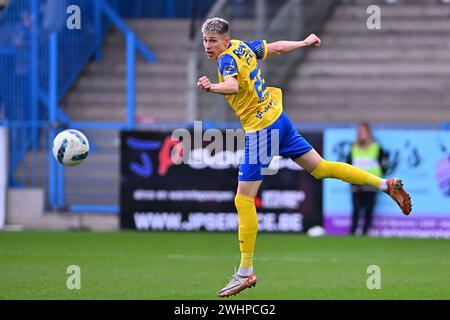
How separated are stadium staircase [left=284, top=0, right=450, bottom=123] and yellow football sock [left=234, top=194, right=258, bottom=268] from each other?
1220 cm

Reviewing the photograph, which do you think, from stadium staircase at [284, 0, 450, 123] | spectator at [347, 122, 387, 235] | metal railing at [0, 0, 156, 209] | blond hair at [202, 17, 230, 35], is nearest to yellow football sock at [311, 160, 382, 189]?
blond hair at [202, 17, 230, 35]

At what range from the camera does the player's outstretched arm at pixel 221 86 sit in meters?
9.11

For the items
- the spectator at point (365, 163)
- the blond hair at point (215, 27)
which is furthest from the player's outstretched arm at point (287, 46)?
the spectator at point (365, 163)

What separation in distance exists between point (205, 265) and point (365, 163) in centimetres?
548

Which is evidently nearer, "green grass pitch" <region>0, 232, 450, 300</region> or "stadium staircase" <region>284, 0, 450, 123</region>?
"green grass pitch" <region>0, 232, 450, 300</region>

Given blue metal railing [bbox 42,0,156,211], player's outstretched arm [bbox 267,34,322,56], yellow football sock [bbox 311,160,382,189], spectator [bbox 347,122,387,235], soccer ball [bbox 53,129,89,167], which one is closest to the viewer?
yellow football sock [bbox 311,160,382,189]

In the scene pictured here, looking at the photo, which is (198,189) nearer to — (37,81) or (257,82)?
(37,81)

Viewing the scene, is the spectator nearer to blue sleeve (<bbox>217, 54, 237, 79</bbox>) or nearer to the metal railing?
the metal railing

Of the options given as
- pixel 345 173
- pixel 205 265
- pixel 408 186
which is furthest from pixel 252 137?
pixel 408 186

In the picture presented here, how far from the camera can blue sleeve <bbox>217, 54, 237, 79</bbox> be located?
31.2 ft

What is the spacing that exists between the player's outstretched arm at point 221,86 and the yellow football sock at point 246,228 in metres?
1.09

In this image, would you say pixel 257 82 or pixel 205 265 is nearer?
pixel 257 82

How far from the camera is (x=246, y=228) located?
989cm
